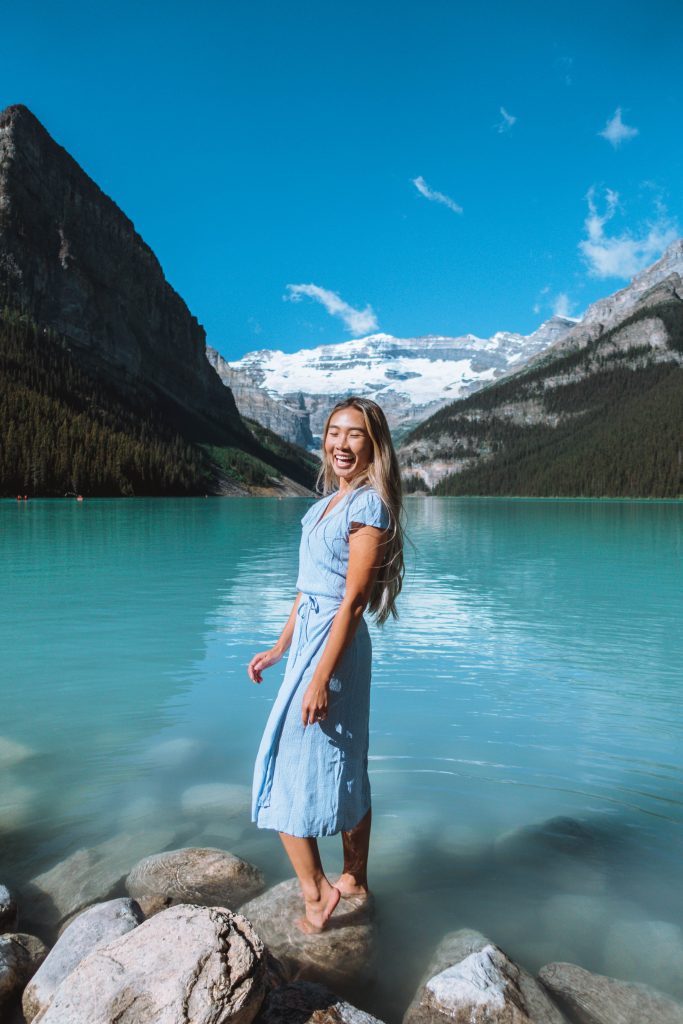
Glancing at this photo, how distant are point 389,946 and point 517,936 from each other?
2.85ft

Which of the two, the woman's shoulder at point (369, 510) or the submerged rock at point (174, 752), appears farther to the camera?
the submerged rock at point (174, 752)

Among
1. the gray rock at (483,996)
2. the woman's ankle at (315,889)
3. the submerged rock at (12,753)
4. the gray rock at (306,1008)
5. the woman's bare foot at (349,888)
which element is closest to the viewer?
the gray rock at (306,1008)

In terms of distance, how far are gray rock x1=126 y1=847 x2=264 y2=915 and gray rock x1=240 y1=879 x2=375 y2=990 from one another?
1.12 feet

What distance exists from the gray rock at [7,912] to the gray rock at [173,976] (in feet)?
5.32

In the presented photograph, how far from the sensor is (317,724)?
12.6 feet

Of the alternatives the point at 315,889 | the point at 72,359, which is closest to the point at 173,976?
the point at 315,889

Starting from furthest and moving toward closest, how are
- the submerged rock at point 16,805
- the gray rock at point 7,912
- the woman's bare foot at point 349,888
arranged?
the submerged rock at point 16,805
the woman's bare foot at point 349,888
the gray rock at point 7,912

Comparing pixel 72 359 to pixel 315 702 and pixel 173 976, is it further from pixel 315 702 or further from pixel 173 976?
pixel 173 976

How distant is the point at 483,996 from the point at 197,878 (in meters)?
2.22

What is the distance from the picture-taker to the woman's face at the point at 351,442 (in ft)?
13.1

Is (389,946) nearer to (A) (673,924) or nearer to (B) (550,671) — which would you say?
(A) (673,924)

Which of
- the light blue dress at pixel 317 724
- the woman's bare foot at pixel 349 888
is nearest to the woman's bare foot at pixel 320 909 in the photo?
the woman's bare foot at pixel 349 888

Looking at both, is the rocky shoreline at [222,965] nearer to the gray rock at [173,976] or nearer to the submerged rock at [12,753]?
the gray rock at [173,976]

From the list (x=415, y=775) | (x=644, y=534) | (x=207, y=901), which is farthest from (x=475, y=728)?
(x=644, y=534)
